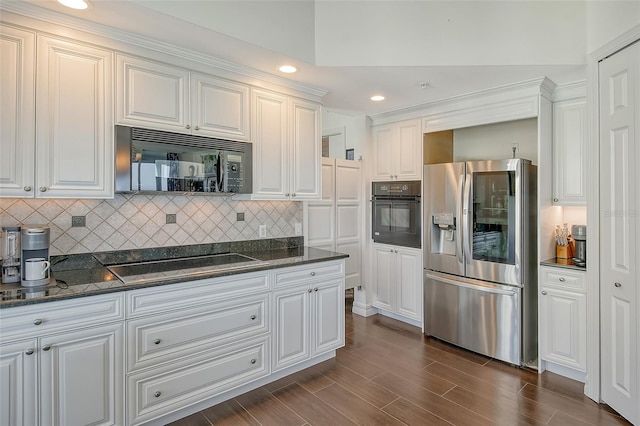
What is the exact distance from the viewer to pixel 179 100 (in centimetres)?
251

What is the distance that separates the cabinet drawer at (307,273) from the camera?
8.86 ft

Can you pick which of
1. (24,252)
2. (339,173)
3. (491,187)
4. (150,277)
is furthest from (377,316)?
(24,252)

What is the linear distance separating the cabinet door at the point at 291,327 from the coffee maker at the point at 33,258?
4.62 ft

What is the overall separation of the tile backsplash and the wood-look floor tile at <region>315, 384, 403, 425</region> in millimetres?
1456

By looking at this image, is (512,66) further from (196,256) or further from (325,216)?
(196,256)

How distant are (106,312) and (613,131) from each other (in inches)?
131

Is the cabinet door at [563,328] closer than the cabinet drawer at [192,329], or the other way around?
the cabinet drawer at [192,329]

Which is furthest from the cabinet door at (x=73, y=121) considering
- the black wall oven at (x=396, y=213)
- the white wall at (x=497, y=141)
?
the white wall at (x=497, y=141)

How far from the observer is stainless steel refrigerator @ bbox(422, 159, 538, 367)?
9.92 feet

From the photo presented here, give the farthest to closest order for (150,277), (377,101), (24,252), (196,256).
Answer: (377,101) → (196,256) → (150,277) → (24,252)

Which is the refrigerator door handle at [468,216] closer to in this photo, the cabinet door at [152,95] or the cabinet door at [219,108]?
the cabinet door at [219,108]

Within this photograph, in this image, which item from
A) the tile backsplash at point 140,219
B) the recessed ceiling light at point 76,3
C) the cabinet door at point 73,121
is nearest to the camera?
the recessed ceiling light at point 76,3

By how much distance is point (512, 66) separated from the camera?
2.72 metres

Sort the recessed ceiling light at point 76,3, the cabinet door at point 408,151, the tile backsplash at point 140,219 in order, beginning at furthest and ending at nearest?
1. the cabinet door at point 408,151
2. the tile backsplash at point 140,219
3. the recessed ceiling light at point 76,3
